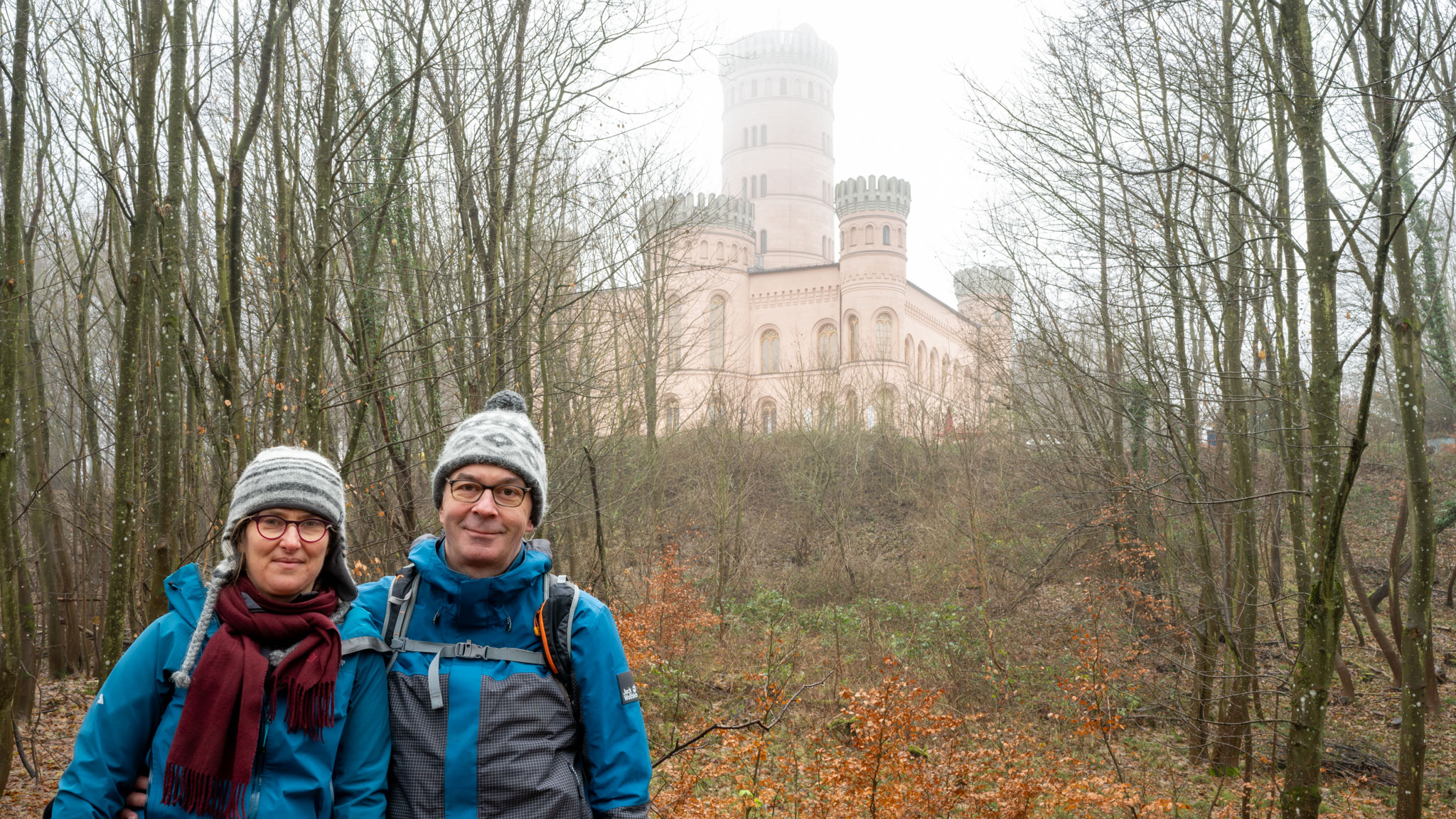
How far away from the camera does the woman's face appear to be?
Result: 7.26 ft

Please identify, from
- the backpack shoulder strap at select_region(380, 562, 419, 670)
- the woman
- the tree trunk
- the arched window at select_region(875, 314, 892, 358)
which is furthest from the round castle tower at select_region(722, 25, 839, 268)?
the woman

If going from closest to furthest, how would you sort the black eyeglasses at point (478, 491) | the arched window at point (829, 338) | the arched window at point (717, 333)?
the black eyeglasses at point (478, 491) → the arched window at point (717, 333) → the arched window at point (829, 338)

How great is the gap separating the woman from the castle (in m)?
6.27

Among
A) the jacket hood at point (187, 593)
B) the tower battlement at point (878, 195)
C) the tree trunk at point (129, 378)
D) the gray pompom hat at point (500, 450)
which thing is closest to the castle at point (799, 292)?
the tower battlement at point (878, 195)

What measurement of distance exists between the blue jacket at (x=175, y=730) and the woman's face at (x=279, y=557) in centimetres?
12

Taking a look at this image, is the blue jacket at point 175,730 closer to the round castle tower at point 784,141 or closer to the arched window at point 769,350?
the arched window at point 769,350

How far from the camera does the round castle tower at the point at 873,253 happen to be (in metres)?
40.7

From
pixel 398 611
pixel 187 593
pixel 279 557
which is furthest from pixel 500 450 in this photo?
pixel 187 593

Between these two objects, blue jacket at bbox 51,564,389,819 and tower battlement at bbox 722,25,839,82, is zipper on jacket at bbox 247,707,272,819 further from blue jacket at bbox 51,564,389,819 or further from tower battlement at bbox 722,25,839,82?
tower battlement at bbox 722,25,839,82

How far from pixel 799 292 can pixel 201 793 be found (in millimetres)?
41787

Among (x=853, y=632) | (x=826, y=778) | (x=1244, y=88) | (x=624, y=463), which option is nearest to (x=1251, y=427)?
(x=1244, y=88)

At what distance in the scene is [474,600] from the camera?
240 centimetres

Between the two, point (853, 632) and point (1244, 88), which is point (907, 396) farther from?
point (1244, 88)

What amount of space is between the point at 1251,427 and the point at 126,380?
9.90 metres
